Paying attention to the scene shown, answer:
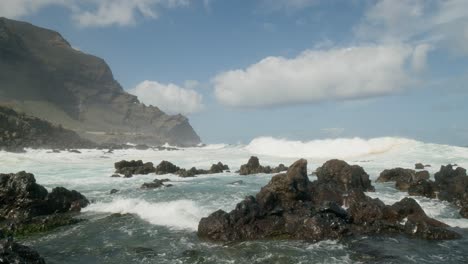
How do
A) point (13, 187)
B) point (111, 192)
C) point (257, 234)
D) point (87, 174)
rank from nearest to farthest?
point (257, 234) < point (13, 187) < point (111, 192) < point (87, 174)

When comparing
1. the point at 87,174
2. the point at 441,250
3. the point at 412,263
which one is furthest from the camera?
the point at 87,174

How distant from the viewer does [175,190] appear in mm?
29344

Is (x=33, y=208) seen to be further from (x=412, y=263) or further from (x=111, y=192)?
(x=412, y=263)

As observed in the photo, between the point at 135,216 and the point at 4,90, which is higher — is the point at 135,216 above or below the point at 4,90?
below

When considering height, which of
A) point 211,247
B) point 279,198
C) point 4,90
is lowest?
point 211,247

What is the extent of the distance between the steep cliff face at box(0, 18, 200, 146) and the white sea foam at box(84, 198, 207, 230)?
116986mm

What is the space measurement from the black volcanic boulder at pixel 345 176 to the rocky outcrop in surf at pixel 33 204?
657 inches

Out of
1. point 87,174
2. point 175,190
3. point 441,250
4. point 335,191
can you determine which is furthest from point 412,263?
point 87,174

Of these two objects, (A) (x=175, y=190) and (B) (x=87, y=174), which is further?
(B) (x=87, y=174)

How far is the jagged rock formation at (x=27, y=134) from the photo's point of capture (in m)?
69.3

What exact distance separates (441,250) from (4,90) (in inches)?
6523

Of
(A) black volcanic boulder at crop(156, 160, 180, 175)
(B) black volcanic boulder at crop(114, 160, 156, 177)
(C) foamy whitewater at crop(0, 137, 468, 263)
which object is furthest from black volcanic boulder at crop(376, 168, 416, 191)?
(B) black volcanic boulder at crop(114, 160, 156, 177)

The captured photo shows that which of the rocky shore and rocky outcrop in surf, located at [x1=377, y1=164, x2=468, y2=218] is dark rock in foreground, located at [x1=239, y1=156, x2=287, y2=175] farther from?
the rocky shore

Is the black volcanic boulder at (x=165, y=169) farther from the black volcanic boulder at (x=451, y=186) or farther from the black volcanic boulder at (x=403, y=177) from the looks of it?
the black volcanic boulder at (x=451, y=186)
